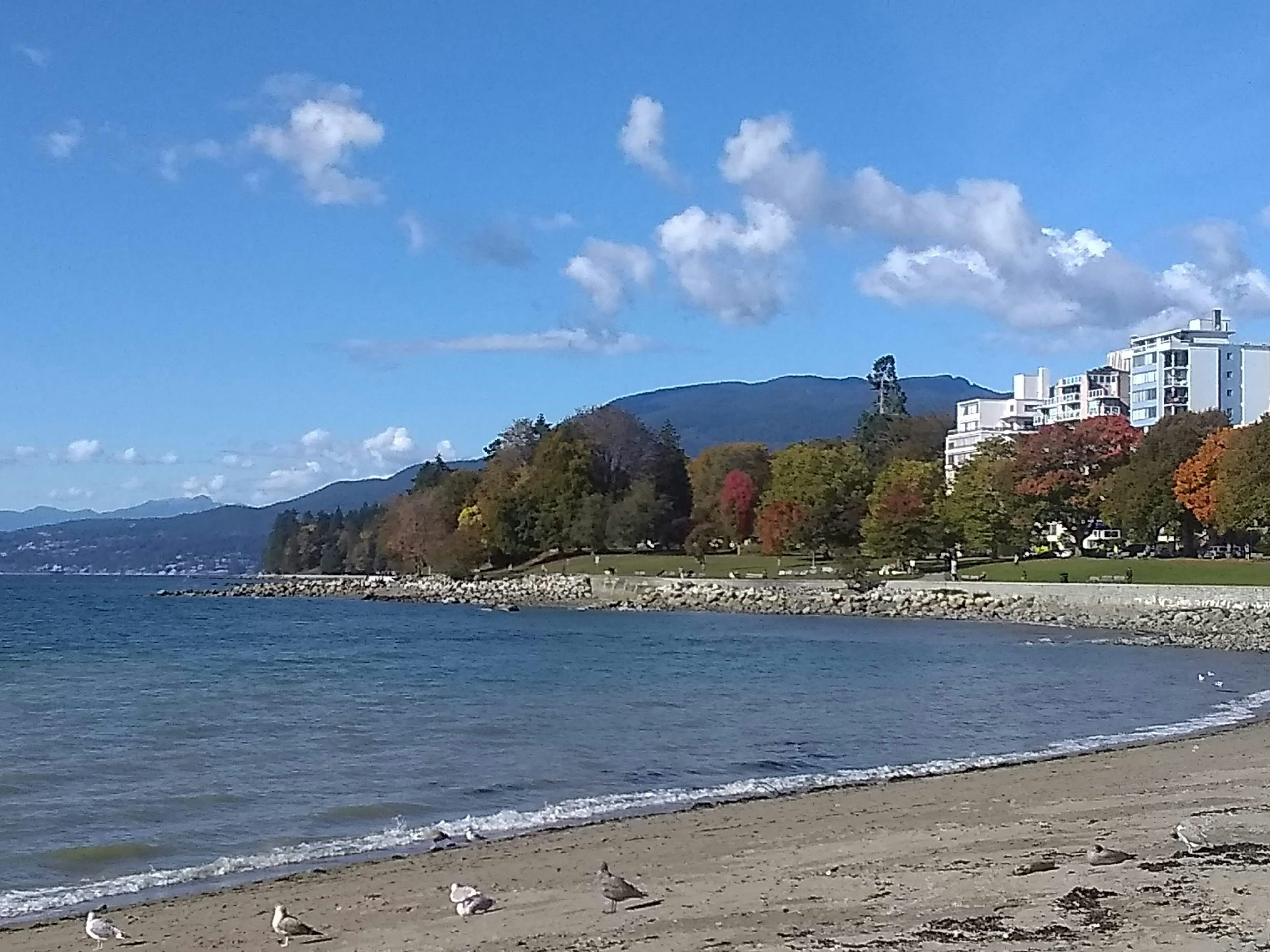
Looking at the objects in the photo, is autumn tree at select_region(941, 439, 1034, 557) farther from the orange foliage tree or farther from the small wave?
the small wave

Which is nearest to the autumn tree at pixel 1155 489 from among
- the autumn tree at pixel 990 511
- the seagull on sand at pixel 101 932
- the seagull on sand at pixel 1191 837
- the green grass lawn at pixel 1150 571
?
the green grass lawn at pixel 1150 571

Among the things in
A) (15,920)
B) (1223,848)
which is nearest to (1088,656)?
(1223,848)

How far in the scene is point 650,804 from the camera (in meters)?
16.2

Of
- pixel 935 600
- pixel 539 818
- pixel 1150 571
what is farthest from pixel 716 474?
pixel 539 818

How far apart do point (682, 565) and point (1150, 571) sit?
33234mm

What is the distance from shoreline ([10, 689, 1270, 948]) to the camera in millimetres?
12094

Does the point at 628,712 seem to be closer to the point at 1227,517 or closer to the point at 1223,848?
the point at 1223,848

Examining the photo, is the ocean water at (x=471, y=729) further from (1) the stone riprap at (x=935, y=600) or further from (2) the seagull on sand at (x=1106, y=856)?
(2) the seagull on sand at (x=1106, y=856)

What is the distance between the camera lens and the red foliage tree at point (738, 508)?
9769cm

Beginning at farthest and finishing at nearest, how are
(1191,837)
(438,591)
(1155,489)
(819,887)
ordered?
(438,591) → (1155,489) → (1191,837) → (819,887)

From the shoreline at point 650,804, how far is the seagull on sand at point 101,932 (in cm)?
79

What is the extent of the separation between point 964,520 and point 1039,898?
72.5 m

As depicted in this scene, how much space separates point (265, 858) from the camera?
43.9ft

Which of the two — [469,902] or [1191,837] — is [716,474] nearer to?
[1191,837]
